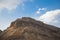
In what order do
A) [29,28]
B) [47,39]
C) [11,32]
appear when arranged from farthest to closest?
[11,32]
[29,28]
[47,39]

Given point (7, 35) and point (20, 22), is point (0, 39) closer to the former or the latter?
point (7, 35)

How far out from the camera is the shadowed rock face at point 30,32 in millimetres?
45812

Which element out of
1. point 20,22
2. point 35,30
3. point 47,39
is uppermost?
point 20,22

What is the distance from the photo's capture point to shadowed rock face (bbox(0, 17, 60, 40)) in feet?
150

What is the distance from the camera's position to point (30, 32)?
47031 millimetres

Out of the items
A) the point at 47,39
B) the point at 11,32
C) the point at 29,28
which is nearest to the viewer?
the point at 47,39

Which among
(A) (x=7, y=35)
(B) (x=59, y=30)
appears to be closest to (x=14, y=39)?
(A) (x=7, y=35)

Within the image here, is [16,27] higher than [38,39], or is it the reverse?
[16,27]

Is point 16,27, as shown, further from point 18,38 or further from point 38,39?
point 38,39

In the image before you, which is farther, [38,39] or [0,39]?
[0,39]

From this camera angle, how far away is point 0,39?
4984cm

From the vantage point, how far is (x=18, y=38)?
45.6m

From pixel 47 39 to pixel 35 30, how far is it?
5074 millimetres

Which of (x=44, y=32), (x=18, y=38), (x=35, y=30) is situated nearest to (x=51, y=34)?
(x=44, y=32)
